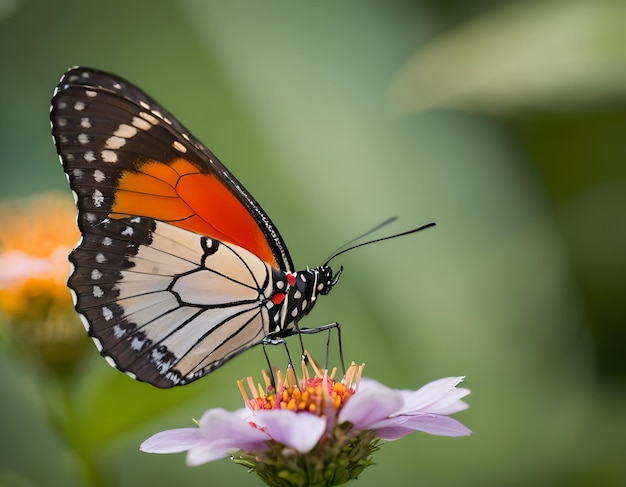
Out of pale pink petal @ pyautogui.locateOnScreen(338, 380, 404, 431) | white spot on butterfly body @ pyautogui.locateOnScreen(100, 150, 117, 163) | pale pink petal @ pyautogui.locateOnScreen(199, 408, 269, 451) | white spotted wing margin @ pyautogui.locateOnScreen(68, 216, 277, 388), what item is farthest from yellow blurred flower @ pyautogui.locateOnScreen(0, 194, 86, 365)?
pale pink petal @ pyautogui.locateOnScreen(338, 380, 404, 431)

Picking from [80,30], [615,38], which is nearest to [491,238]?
[615,38]

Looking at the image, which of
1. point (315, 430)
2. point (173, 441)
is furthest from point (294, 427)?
point (173, 441)

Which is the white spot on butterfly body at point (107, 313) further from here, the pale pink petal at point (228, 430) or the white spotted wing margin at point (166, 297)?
the pale pink petal at point (228, 430)

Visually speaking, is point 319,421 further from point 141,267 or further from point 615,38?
point 615,38

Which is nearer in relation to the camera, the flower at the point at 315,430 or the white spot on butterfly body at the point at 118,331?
the flower at the point at 315,430

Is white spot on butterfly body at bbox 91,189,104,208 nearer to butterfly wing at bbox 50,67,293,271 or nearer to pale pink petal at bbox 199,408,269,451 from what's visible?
butterfly wing at bbox 50,67,293,271

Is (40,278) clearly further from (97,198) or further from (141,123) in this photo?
(141,123)

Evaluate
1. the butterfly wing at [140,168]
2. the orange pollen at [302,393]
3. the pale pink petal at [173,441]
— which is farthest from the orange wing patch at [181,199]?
the pale pink petal at [173,441]

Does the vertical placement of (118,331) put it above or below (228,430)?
above
